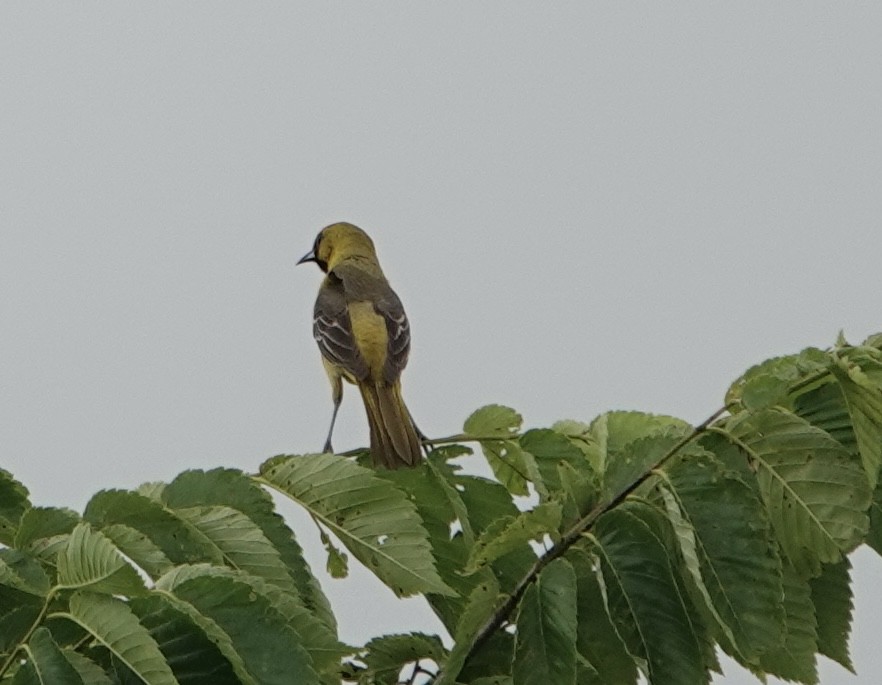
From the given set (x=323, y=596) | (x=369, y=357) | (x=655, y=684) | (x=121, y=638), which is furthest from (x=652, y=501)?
(x=369, y=357)

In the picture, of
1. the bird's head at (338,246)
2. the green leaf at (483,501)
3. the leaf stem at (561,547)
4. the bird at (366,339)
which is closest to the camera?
the leaf stem at (561,547)

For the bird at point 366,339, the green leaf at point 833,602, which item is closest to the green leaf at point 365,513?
the green leaf at point 833,602

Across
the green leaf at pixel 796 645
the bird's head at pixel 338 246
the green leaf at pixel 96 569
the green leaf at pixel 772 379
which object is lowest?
the green leaf at pixel 796 645

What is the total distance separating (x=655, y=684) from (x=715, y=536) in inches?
12.1

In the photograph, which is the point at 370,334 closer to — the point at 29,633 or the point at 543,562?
the point at 543,562

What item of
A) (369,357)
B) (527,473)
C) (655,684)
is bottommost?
(655,684)

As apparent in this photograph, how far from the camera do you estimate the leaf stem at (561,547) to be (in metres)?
3.01

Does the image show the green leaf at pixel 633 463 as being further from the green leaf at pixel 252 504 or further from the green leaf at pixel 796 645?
the green leaf at pixel 252 504

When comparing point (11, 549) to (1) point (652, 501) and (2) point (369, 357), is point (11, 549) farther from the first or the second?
(2) point (369, 357)

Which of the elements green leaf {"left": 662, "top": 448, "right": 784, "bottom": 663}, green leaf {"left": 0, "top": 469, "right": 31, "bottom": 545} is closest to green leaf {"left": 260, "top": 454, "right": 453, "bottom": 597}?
green leaf {"left": 662, "top": 448, "right": 784, "bottom": 663}

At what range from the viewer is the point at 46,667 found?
7.80 ft

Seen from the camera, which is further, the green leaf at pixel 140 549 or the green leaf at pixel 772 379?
the green leaf at pixel 772 379

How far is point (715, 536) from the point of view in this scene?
299 centimetres

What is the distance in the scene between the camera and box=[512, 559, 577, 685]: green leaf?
9.31 ft
